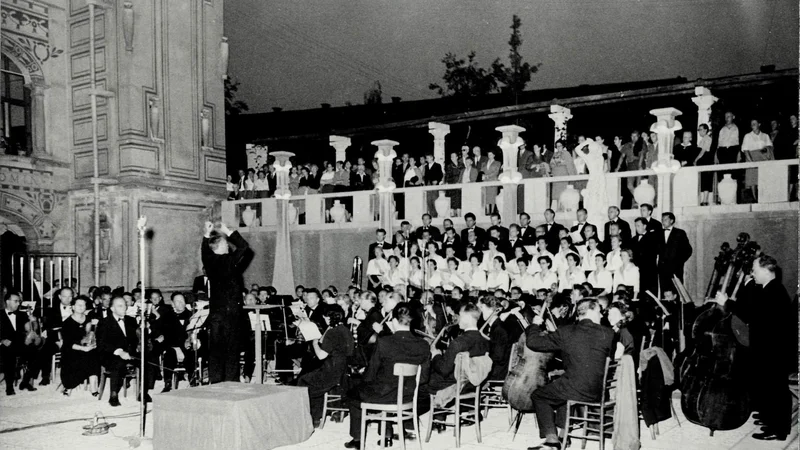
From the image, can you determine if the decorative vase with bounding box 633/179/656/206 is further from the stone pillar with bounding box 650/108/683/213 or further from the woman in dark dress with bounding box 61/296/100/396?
the woman in dark dress with bounding box 61/296/100/396

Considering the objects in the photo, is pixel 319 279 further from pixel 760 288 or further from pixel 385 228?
pixel 760 288

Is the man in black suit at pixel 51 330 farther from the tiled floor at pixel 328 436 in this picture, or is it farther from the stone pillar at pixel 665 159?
the stone pillar at pixel 665 159

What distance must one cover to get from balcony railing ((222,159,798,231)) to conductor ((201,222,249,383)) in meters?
7.61

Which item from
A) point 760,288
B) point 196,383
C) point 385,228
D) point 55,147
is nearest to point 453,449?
point 760,288

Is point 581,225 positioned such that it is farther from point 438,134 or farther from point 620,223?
point 438,134

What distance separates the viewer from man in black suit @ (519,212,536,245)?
44.5ft

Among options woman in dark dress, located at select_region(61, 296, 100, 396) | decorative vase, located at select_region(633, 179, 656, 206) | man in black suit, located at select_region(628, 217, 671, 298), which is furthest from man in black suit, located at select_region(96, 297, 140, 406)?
decorative vase, located at select_region(633, 179, 656, 206)

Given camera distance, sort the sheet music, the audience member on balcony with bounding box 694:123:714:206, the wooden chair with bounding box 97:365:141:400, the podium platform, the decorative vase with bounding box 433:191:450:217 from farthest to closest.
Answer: the decorative vase with bounding box 433:191:450:217, the audience member on balcony with bounding box 694:123:714:206, the wooden chair with bounding box 97:365:141:400, the sheet music, the podium platform

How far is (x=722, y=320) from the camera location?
716cm

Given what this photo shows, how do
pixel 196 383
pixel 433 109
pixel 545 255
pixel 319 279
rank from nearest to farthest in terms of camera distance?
pixel 196 383 < pixel 545 255 < pixel 319 279 < pixel 433 109

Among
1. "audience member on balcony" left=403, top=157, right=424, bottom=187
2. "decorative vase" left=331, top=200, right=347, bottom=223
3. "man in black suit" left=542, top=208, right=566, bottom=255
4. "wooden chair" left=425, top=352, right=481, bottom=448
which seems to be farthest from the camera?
"decorative vase" left=331, top=200, right=347, bottom=223

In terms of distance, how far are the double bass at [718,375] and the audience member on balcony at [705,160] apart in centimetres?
669

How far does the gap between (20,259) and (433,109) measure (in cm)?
1528

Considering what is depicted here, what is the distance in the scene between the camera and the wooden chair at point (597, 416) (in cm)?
668
